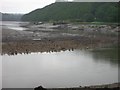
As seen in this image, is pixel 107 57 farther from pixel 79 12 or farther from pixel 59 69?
pixel 79 12

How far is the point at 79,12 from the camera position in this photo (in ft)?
245

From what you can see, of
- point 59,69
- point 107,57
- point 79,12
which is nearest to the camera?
point 59,69

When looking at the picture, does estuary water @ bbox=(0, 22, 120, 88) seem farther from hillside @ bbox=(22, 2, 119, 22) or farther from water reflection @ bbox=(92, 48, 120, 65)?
hillside @ bbox=(22, 2, 119, 22)

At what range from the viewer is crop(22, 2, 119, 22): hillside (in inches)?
2557

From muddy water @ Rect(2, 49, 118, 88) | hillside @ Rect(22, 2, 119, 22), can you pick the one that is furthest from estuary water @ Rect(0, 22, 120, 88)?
hillside @ Rect(22, 2, 119, 22)

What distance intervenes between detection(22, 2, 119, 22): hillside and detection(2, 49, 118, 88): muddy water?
34.8 metres

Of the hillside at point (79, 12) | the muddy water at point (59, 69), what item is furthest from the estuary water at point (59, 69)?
the hillside at point (79, 12)

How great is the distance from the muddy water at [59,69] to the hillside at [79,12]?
34786 millimetres

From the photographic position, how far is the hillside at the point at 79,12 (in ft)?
213

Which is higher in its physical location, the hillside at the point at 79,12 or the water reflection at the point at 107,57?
the hillside at the point at 79,12

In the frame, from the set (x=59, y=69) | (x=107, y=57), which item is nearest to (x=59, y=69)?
(x=59, y=69)

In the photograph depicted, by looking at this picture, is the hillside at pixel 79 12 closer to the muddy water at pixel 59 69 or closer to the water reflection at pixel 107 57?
the water reflection at pixel 107 57

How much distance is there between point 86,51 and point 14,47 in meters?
7.17

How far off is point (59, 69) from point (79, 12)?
55347mm
